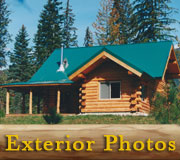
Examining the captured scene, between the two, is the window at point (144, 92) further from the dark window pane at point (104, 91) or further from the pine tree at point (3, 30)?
the pine tree at point (3, 30)

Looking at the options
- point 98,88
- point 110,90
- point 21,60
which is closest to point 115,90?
point 110,90

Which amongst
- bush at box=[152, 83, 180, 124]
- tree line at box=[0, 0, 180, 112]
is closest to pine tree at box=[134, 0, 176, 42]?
tree line at box=[0, 0, 180, 112]

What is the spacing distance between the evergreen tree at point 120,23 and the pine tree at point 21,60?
40.8 feet

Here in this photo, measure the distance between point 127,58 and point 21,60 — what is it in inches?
985

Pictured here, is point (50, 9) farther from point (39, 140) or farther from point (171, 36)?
point (39, 140)

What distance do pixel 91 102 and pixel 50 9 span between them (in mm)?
26976

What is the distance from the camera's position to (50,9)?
47.2 metres

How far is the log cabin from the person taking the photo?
72.2 feet

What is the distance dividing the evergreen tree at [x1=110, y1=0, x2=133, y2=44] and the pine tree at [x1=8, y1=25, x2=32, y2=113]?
12432 mm

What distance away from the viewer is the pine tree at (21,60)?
46656 mm

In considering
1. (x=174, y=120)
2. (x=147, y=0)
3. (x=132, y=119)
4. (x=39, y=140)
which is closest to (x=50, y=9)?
(x=147, y=0)

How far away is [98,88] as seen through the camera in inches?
896

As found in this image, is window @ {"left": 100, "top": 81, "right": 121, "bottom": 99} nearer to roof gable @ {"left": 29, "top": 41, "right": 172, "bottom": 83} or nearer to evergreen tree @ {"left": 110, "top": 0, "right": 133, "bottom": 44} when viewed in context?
roof gable @ {"left": 29, "top": 41, "right": 172, "bottom": 83}

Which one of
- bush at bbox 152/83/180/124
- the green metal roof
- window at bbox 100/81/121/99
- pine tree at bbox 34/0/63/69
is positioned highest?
pine tree at bbox 34/0/63/69
